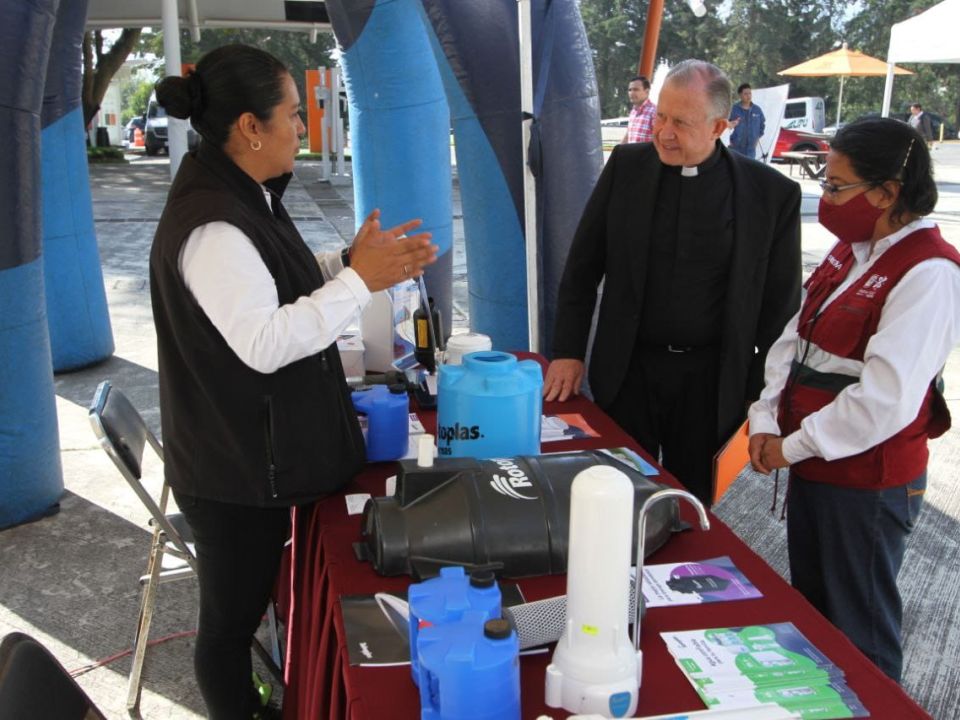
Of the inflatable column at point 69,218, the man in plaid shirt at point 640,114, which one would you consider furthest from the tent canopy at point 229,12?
the inflatable column at point 69,218

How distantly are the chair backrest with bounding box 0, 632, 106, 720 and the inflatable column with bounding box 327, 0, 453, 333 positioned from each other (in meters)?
3.76

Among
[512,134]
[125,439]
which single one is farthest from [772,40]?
[125,439]

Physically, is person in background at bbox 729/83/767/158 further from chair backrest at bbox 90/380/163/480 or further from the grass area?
the grass area

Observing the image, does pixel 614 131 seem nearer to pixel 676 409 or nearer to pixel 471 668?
pixel 676 409

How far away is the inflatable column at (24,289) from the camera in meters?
2.74

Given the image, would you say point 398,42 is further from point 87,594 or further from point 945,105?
point 945,105

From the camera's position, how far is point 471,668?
36.2 inches

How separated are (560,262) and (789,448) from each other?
195 centimetres

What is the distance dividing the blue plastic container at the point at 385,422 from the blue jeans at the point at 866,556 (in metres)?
0.92

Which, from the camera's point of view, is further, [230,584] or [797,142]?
[797,142]

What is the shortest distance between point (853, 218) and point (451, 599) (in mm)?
1209

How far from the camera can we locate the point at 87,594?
9.17 ft

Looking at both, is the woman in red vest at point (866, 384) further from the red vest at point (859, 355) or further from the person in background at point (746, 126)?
the person in background at point (746, 126)

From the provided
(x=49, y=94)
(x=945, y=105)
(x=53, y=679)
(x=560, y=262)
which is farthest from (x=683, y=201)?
(x=945, y=105)
